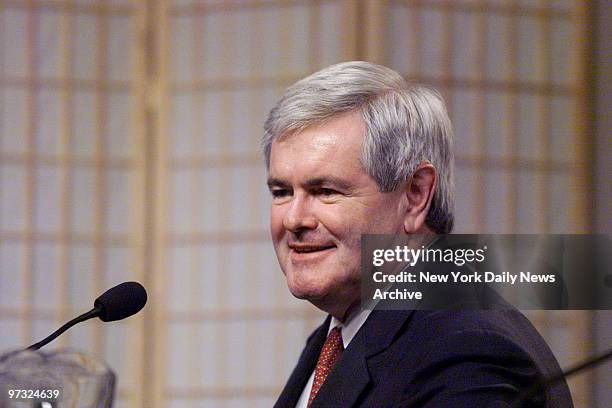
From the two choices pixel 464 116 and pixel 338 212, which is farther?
pixel 464 116

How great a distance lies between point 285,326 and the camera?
11.7 feet

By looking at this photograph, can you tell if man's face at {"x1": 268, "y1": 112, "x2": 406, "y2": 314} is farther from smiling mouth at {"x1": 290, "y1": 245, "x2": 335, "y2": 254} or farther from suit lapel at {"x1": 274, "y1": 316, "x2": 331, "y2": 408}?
suit lapel at {"x1": 274, "y1": 316, "x2": 331, "y2": 408}

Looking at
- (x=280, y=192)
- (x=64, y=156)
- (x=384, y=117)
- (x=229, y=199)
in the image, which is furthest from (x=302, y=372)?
(x=64, y=156)

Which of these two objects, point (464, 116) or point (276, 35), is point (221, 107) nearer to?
point (276, 35)

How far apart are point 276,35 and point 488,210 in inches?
38.0

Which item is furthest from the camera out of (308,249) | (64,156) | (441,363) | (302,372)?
(64,156)

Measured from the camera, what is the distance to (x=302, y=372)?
1798 mm

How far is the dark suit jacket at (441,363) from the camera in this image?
1.27 metres

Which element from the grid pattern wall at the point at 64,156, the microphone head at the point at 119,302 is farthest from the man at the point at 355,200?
the grid pattern wall at the point at 64,156

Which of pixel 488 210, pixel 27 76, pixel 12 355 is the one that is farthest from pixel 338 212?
pixel 27 76

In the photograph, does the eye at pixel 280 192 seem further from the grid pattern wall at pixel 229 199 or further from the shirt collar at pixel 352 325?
the grid pattern wall at pixel 229 199

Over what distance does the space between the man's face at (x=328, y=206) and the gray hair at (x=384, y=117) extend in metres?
0.02

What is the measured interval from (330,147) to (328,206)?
0.09 meters

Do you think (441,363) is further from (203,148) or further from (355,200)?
(203,148)
